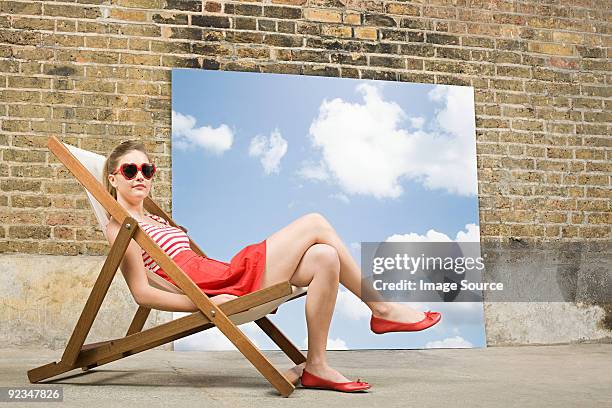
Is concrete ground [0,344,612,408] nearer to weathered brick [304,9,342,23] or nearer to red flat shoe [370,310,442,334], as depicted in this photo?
red flat shoe [370,310,442,334]

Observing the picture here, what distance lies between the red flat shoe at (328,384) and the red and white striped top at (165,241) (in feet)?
2.40

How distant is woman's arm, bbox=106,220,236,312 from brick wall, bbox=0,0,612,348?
1982 mm

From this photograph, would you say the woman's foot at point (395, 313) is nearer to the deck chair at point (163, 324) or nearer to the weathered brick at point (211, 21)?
the deck chair at point (163, 324)

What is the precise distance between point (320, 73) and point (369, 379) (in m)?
2.58

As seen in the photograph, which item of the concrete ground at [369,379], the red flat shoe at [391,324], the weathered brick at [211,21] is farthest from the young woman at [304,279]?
the weathered brick at [211,21]

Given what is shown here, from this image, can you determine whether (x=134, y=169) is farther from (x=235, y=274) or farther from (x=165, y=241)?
(x=235, y=274)

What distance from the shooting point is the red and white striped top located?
311 cm

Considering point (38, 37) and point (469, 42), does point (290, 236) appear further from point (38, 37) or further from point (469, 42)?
point (469, 42)

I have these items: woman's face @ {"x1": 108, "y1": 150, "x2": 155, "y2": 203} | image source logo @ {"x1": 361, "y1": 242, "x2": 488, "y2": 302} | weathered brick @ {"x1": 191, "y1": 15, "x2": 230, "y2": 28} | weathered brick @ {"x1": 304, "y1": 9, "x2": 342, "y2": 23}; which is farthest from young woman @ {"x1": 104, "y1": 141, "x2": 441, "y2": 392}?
weathered brick @ {"x1": 304, "y1": 9, "x2": 342, "y2": 23}

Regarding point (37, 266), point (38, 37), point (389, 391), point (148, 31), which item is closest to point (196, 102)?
point (148, 31)

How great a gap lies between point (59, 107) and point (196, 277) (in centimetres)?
240

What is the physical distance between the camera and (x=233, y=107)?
5109 millimetres

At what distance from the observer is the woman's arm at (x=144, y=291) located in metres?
2.88

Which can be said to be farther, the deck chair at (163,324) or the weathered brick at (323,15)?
the weathered brick at (323,15)
